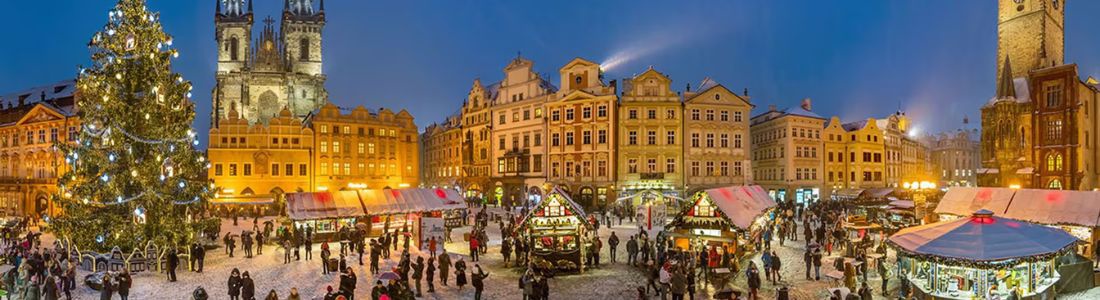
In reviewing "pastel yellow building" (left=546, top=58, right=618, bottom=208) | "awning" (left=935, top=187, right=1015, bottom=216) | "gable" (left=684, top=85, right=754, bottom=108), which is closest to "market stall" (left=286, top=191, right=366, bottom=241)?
"pastel yellow building" (left=546, top=58, right=618, bottom=208)

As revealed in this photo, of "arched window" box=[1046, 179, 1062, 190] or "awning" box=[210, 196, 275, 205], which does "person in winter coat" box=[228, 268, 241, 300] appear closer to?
"awning" box=[210, 196, 275, 205]

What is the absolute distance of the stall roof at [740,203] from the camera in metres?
23.5

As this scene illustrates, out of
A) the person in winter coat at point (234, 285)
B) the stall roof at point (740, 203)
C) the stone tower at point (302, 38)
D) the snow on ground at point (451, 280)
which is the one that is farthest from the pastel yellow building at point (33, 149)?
the stall roof at point (740, 203)

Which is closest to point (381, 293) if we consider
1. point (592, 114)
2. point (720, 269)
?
point (720, 269)

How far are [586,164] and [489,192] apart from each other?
1125 cm

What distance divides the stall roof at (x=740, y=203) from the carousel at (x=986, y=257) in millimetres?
6857

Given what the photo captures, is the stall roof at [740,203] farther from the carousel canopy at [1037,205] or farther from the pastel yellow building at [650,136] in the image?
the pastel yellow building at [650,136]

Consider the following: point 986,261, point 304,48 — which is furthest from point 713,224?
→ point 304,48

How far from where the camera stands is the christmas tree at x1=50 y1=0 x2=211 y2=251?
79.2 ft

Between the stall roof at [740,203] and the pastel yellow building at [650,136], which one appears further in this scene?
the pastel yellow building at [650,136]

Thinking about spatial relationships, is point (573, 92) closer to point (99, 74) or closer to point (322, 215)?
point (322, 215)

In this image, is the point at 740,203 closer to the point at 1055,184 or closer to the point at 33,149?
the point at 1055,184

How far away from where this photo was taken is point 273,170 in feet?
188

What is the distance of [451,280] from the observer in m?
21.8
